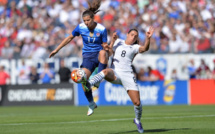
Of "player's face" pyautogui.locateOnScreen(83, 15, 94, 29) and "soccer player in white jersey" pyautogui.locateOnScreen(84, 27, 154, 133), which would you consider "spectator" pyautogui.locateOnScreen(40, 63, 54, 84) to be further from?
"soccer player in white jersey" pyautogui.locateOnScreen(84, 27, 154, 133)

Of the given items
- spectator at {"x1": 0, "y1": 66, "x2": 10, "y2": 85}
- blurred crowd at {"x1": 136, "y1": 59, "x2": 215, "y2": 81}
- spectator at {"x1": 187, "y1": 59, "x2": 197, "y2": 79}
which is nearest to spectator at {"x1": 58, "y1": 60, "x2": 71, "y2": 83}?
spectator at {"x1": 0, "y1": 66, "x2": 10, "y2": 85}

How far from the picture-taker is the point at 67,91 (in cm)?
2628

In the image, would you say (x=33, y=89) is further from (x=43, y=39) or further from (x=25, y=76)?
(x=43, y=39)

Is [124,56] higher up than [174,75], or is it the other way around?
[124,56]

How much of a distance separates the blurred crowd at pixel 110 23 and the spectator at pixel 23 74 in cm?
58

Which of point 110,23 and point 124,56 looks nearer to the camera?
point 124,56

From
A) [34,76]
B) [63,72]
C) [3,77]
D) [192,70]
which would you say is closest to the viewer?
[63,72]

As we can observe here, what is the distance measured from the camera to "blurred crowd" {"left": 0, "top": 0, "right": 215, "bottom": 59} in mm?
26312

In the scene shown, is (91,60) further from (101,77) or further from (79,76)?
(79,76)

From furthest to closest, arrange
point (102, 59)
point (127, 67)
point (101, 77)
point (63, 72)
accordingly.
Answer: point (63, 72) → point (102, 59) → point (127, 67) → point (101, 77)

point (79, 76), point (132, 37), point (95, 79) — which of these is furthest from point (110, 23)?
point (79, 76)

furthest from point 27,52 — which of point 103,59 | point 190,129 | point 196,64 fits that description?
point 190,129

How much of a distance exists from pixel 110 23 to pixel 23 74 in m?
5.33

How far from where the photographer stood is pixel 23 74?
26750mm
